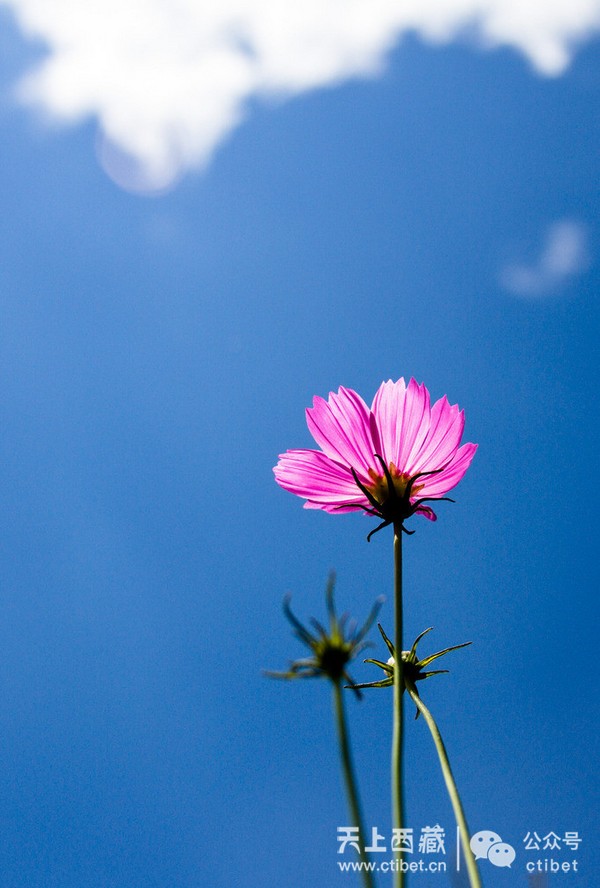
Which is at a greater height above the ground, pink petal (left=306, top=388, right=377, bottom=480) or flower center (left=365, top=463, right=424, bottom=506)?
pink petal (left=306, top=388, right=377, bottom=480)

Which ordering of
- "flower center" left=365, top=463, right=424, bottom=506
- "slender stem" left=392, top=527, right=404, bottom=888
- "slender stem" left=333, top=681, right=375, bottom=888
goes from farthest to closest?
"flower center" left=365, top=463, right=424, bottom=506, "slender stem" left=392, top=527, right=404, bottom=888, "slender stem" left=333, top=681, right=375, bottom=888

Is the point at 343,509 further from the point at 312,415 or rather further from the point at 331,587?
the point at 331,587

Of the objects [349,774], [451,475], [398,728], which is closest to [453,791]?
[398,728]

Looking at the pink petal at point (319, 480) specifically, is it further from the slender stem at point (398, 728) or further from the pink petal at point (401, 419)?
the slender stem at point (398, 728)

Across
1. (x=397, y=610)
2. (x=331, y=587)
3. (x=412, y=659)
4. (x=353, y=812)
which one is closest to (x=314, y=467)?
(x=412, y=659)

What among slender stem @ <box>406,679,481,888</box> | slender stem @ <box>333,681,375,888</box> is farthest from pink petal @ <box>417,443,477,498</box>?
slender stem @ <box>333,681,375,888</box>

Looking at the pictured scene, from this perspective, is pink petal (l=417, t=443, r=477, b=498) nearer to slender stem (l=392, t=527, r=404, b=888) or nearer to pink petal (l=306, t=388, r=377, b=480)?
pink petal (l=306, t=388, r=377, b=480)

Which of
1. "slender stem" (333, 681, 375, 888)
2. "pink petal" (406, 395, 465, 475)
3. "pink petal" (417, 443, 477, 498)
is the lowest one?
"slender stem" (333, 681, 375, 888)

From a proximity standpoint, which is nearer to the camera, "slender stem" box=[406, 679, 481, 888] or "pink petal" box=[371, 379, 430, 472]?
"slender stem" box=[406, 679, 481, 888]
